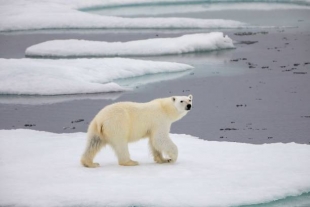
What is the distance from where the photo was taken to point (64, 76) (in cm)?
1229

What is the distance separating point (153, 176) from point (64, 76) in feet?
22.9

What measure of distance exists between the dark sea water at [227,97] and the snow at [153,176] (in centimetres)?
35

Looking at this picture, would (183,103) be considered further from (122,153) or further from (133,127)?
(122,153)

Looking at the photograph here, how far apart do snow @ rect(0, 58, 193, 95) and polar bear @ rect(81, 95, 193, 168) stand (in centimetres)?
571

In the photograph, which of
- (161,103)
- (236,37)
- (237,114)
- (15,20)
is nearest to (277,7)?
(236,37)

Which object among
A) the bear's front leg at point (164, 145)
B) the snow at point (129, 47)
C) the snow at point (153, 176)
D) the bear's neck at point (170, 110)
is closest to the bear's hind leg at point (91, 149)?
the snow at point (153, 176)

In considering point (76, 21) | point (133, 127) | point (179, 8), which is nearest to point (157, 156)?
point (133, 127)

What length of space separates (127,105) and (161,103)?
37 centimetres

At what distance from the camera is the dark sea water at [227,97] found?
349 inches

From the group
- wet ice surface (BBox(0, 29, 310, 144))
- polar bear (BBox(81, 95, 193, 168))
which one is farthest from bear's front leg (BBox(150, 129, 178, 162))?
wet ice surface (BBox(0, 29, 310, 144))

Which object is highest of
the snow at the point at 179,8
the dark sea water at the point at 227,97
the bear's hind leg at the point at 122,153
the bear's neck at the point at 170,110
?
the bear's neck at the point at 170,110

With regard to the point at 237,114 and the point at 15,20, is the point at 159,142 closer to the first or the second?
the point at 237,114

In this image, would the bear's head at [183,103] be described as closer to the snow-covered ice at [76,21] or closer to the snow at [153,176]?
the snow at [153,176]

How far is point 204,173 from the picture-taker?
5.75m
